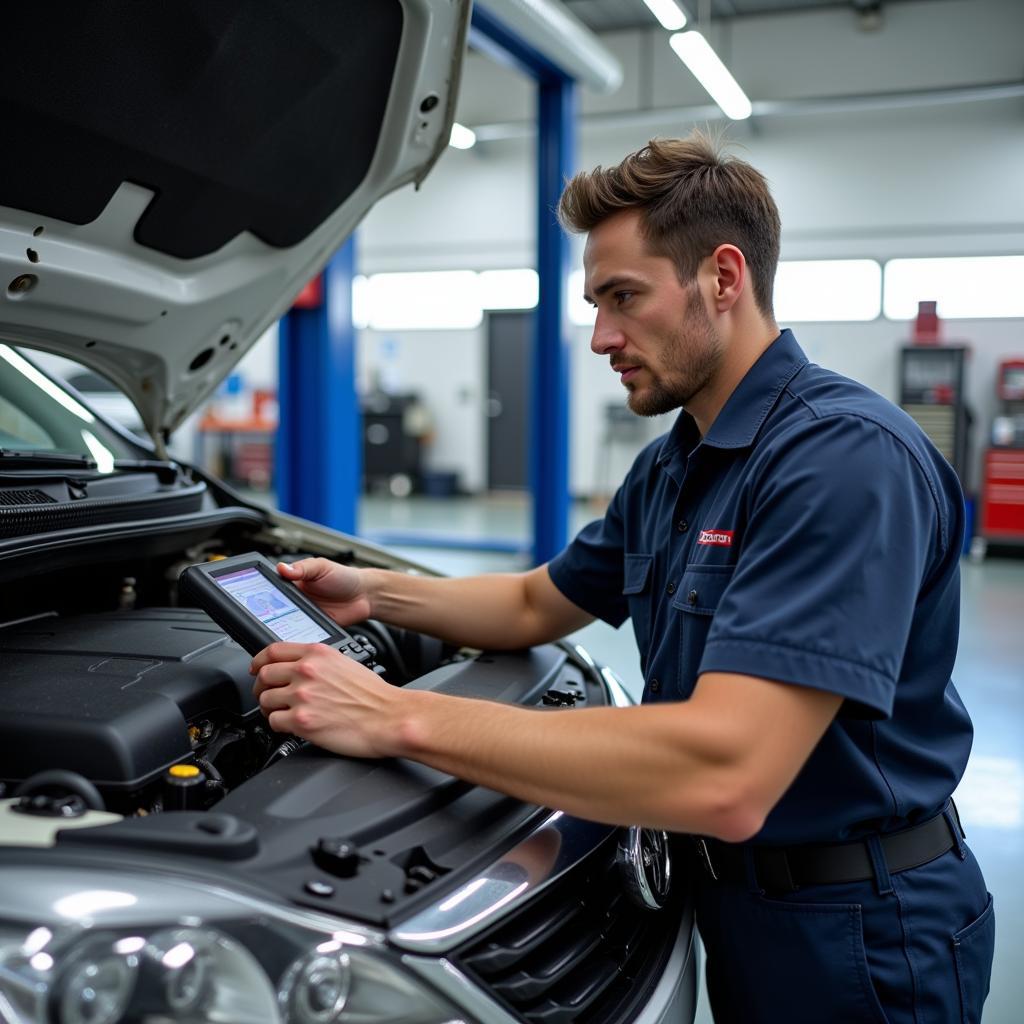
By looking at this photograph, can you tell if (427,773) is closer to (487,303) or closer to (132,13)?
(132,13)

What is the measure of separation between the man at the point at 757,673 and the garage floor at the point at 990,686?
0.84 metres

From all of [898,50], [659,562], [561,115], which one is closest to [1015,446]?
[898,50]

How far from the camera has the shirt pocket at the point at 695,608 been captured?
1194 mm

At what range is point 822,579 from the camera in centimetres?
99

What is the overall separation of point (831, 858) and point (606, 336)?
67 cm

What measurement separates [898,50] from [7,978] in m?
9.79

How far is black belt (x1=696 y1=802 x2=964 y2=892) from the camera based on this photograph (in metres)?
1.15

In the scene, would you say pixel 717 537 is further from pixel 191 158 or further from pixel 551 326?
pixel 551 326

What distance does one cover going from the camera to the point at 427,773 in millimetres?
1110

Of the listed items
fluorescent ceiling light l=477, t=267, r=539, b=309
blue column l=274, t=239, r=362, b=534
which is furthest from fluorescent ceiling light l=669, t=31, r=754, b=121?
fluorescent ceiling light l=477, t=267, r=539, b=309

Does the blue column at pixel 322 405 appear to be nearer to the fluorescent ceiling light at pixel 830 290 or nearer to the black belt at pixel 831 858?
the black belt at pixel 831 858

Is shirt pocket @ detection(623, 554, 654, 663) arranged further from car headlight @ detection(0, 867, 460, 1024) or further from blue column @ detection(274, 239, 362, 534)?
blue column @ detection(274, 239, 362, 534)

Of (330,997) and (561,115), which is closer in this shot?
(330,997)

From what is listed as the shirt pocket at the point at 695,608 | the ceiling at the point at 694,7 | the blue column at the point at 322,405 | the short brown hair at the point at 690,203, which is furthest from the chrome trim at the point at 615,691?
the ceiling at the point at 694,7
